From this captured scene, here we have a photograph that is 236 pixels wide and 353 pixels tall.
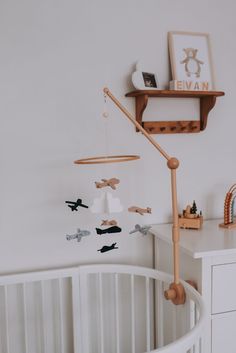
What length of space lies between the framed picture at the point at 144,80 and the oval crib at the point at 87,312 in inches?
30.3

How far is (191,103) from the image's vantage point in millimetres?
1861

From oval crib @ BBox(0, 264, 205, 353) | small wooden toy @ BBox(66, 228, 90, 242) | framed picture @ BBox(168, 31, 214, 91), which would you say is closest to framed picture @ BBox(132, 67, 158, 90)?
framed picture @ BBox(168, 31, 214, 91)

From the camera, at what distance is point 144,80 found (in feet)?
5.56

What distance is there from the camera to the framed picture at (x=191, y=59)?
178 cm

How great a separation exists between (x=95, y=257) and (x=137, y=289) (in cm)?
26

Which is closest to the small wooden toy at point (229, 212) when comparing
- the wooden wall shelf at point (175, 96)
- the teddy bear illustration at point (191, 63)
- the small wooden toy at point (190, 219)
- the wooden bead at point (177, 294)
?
the small wooden toy at point (190, 219)

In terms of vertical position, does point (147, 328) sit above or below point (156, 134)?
below

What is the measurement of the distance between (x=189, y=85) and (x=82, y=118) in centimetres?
50

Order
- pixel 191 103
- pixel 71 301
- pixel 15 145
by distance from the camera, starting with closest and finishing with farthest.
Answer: pixel 15 145 → pixel 71 301 → pixel 191 103

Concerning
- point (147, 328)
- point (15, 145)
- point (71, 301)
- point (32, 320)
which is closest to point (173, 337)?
point (147, 328)

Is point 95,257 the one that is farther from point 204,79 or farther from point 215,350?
point 204,79

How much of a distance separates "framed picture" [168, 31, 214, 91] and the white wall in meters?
0.04

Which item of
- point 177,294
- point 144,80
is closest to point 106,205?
point 177,294

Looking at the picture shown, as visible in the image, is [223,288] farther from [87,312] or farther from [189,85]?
[189,85]
